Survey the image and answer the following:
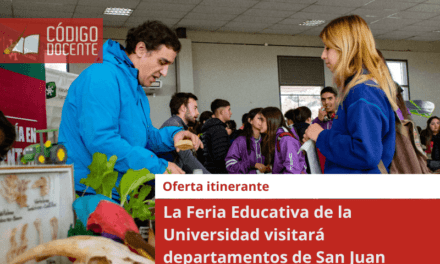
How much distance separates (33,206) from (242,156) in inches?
126

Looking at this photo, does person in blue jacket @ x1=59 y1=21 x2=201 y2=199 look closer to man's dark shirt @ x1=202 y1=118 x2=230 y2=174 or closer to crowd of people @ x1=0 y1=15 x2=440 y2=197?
crowd of people @ x1=0 y1=15 x2=440 y2=197

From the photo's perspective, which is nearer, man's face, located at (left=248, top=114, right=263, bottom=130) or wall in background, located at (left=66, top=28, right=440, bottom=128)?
man's face, located at (left=248, top=114, right=263, bottom=130)

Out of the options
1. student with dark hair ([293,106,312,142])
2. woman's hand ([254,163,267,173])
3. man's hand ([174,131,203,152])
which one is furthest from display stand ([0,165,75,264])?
student with dark hair ([293,106,312,142])

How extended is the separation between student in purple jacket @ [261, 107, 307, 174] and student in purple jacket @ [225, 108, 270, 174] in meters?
0.24

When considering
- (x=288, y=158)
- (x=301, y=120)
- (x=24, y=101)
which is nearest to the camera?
(x=24, y=101)

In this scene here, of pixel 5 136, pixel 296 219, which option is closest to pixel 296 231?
pixel 296 219

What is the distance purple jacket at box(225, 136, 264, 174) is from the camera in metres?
3.57

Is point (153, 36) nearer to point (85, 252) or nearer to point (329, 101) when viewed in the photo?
point (85, 252)

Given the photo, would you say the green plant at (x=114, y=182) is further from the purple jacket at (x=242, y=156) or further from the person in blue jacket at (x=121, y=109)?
the purple jacket at (x=242, y=156)

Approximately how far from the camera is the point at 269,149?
11.5ft

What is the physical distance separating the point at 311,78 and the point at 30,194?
340 inches

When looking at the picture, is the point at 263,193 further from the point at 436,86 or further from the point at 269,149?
the point at 436,86

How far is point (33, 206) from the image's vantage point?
514 mm

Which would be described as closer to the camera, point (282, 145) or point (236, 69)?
point (282, 145)
